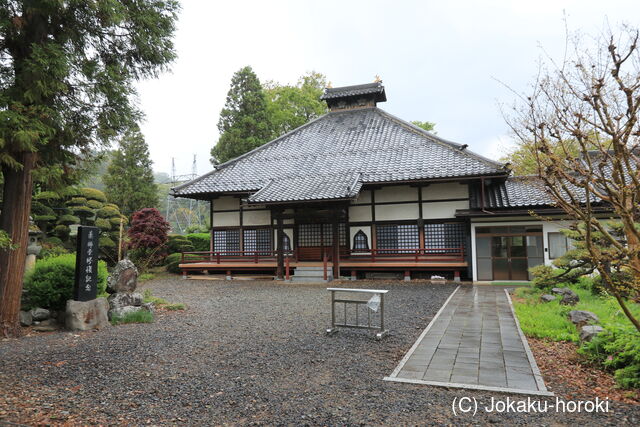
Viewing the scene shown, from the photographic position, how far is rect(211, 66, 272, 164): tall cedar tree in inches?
963

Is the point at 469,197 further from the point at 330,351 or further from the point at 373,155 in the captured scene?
the point at 330,351

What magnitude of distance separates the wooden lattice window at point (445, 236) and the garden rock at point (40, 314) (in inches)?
478

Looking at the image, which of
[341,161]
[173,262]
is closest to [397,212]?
[341,161]

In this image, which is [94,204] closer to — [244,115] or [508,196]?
[244,115]

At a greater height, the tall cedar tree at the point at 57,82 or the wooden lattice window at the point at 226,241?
the tall cedar tree at the point at 57,82

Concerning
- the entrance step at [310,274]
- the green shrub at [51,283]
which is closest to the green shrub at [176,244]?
the entrance step at [310,274]

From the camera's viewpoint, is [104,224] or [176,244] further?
[176,244]

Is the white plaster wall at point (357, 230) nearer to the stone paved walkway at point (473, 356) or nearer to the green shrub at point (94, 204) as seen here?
the stone paved walkway at point (473, 356)

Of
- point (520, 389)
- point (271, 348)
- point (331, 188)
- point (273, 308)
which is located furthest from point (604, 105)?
point (331, 188)

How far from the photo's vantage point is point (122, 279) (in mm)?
8031

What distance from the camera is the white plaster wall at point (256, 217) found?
55.0 ft

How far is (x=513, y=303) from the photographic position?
8.94 meters

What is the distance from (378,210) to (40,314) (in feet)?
38.1

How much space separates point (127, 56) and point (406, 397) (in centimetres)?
805
